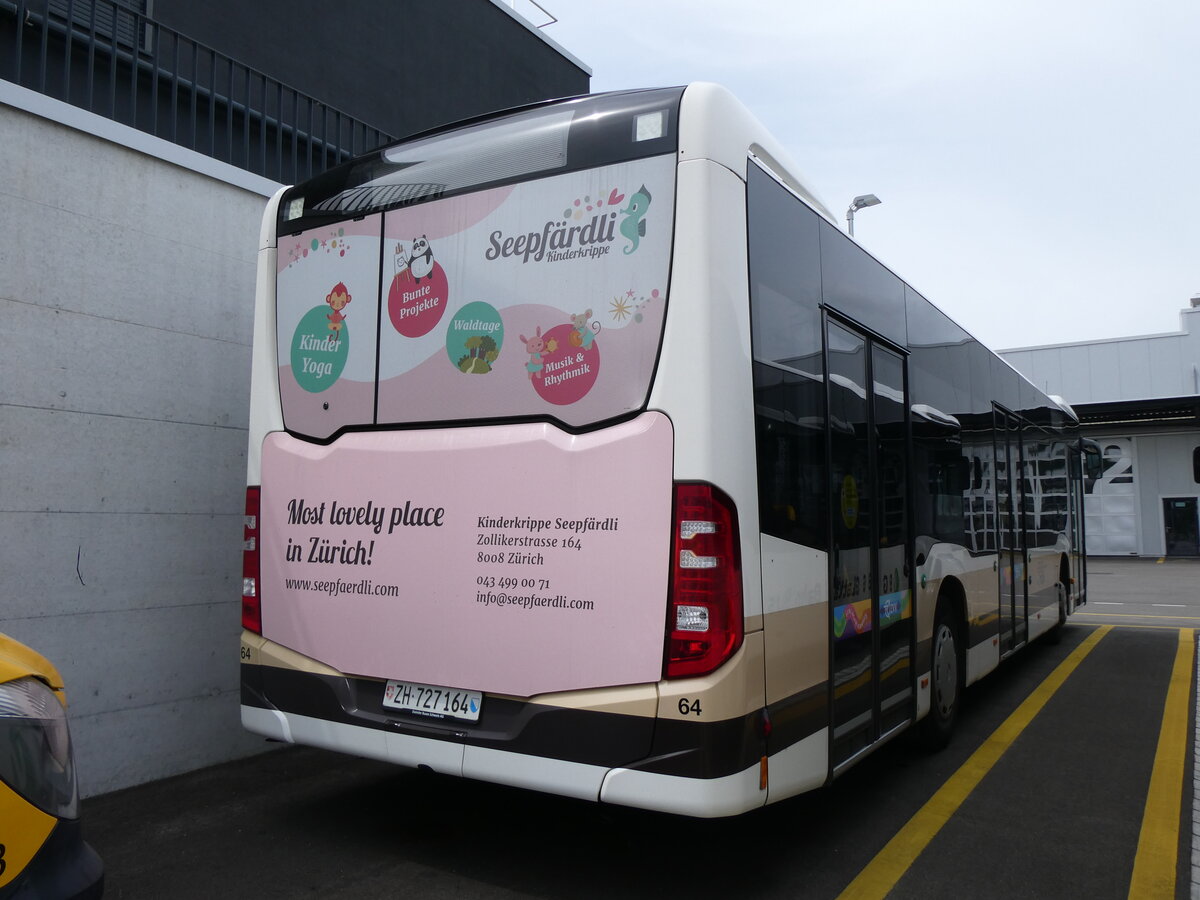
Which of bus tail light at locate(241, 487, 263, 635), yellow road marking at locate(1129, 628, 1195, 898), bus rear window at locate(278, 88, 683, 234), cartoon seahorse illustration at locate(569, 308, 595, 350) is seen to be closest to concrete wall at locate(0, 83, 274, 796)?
bus tail light at locate(241, 487, 263, 635)

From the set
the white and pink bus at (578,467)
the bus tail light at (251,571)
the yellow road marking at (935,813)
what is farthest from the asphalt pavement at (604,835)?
the bus tail light at (251,571)

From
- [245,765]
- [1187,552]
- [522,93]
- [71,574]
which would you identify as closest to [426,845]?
[245,765]

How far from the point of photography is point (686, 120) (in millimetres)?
3680

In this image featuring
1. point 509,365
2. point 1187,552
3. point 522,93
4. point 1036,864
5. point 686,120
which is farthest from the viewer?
point 1187,552

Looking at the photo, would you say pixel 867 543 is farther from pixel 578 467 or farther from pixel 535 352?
pixel 535 352

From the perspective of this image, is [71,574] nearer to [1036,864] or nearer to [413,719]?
[413,719]

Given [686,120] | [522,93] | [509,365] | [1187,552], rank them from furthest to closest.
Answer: [1187,552], [522,93], [509,365], [686,120]

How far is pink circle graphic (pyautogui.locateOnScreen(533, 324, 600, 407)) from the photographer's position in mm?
3764

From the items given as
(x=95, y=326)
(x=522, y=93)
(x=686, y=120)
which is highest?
(x=522, y=93)

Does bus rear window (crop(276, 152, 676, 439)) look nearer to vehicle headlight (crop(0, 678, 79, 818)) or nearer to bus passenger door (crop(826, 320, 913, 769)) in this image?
bus passenger door (crop(826, 320, 913, 769))

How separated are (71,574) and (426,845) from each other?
8.13ft

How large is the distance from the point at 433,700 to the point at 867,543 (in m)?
2.30

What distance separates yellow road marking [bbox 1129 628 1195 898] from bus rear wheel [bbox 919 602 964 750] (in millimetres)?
1223

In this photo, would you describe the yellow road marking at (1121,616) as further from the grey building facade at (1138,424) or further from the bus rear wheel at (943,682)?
the grey building facade at (1138,424)
